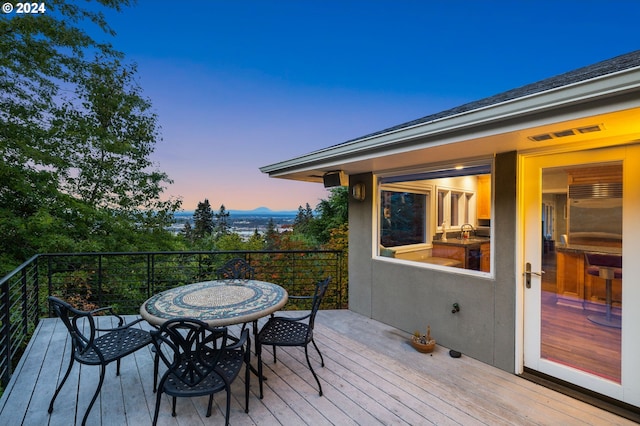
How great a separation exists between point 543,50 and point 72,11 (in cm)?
1300

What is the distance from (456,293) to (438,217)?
39.7 inches

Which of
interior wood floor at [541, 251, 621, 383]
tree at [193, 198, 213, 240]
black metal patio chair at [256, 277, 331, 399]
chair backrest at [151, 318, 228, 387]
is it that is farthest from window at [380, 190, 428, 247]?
tree at [193, 198, 213, 240]

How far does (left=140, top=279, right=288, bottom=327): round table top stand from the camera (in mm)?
2053

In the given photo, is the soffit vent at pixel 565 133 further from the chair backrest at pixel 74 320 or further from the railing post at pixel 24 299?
the railing post at pixel 24 299

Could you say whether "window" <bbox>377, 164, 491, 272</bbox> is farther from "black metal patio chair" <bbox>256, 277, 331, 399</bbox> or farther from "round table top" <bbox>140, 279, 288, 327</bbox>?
"round table top" <bbox>140, 279, 288, 327</bbox>

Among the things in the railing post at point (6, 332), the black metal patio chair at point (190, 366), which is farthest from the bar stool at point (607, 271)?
the railing post at point (6, 332)

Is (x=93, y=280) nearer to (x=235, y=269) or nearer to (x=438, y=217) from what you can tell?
(x=235, y=269)

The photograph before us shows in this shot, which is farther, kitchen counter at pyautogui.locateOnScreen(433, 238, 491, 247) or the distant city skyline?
the distant city skyline

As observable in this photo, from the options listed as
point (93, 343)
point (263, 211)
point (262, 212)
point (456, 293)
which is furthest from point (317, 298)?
point (263, 211)

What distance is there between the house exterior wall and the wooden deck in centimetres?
25

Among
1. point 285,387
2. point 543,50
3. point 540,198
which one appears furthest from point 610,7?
point 285,387

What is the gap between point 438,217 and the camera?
366 cm

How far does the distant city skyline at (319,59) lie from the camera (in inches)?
273

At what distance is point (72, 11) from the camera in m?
6.26
